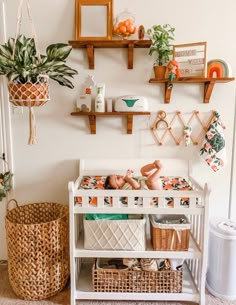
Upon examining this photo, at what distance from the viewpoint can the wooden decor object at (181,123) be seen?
6.91 feet

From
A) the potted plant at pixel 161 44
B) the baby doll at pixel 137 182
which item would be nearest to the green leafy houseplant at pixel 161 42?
the potted plant at pixel 161 44

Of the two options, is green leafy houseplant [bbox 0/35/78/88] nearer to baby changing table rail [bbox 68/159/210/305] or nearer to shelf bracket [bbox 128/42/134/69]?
shelf bracket [bbox 128/42/134/69]

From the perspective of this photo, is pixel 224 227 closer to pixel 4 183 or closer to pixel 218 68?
pixel 218 68

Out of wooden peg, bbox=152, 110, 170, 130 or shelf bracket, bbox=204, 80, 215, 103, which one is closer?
shelf bracket, bbox=204, 80, 215, 103

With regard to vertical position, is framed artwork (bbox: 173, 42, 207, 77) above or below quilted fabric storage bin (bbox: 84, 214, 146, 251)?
above

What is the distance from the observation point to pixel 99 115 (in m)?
2.06

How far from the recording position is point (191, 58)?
1.96m

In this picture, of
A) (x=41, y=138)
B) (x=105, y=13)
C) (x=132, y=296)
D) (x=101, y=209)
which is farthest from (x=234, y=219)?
(x=105, y=13)

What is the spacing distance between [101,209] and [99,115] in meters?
0.70

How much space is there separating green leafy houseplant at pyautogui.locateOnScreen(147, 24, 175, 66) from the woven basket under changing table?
1092mm

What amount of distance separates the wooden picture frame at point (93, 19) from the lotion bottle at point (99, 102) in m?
0.37

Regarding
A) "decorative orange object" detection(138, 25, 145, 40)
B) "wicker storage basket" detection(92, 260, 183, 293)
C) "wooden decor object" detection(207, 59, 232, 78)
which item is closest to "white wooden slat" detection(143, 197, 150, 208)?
"wicker storage basket" detection(92, 260, 183, 293)

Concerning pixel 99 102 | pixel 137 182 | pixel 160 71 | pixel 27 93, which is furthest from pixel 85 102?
pixel 137 182

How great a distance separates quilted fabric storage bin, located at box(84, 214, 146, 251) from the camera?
1.74 metres
